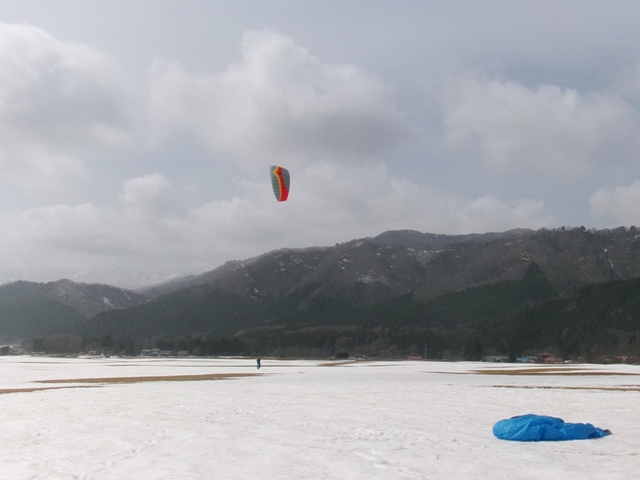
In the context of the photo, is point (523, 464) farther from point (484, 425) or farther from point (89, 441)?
point (89, 441)

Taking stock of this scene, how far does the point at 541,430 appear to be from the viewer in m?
16.3

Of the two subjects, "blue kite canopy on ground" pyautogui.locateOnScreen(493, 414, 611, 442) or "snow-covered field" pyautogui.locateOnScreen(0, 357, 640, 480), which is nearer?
"snow-covered field" pyautogui.locateOnScreen(0, 357, 640, 480)

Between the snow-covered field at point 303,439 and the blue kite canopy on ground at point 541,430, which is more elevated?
the blue kite canopy on ground at point 541,430

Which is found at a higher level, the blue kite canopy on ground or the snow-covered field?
the blue kite canopy on ground

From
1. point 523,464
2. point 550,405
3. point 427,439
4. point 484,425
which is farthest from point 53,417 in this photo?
point 550,405

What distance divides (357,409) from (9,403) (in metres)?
15.3

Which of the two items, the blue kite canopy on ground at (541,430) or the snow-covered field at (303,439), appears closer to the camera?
the snow-covered field at (303,439)

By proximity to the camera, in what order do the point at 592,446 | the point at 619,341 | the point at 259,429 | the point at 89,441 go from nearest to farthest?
1. the point at 592,446
2. the point at 89,441
3. the point at 259,429
4. the point at 619,341

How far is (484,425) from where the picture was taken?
1925 centimetres

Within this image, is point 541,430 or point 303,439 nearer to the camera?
point 541,430

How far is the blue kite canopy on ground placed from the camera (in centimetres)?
1625

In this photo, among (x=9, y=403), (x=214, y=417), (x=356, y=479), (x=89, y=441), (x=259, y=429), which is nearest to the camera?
(x=356, y=479)

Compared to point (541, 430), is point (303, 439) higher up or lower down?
lower down

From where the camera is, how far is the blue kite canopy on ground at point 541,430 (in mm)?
16253
